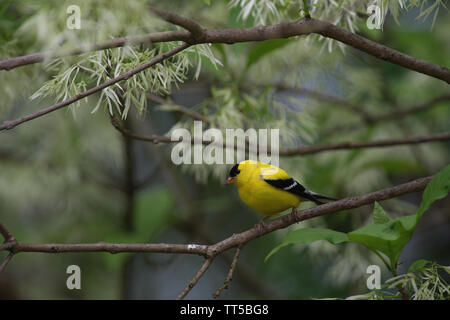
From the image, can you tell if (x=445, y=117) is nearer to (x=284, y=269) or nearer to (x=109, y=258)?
(x=284, y=269)

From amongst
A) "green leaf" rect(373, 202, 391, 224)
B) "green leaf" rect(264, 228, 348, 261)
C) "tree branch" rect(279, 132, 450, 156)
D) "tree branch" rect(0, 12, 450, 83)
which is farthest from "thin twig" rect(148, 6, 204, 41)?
"tree branch" rect(279, 132, 450, 156)

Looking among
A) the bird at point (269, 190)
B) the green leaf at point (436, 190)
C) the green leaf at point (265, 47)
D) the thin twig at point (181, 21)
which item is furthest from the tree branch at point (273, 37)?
the bird at point (269, 190)

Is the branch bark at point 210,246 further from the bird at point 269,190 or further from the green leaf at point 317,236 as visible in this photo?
the bird at point 269,190

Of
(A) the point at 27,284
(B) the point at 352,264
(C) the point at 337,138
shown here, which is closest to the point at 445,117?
(C) the point at 337,138

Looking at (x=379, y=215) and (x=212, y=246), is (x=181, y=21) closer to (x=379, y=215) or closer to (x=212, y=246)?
(x=212, y=246)

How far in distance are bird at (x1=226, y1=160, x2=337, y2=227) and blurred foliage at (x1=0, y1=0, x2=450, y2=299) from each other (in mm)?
198

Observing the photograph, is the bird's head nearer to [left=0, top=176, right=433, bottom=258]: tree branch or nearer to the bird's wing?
the bird's wing

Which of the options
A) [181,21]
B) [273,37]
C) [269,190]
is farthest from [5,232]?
[269,190]

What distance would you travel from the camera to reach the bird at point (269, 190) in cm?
196

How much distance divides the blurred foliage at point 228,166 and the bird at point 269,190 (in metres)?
0.20

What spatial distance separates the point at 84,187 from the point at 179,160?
1799 mm

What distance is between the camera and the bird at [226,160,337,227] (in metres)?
1.96

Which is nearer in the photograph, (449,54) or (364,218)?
(364,218)

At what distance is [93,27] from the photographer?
1026mm
